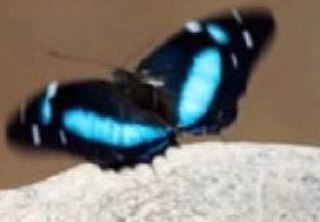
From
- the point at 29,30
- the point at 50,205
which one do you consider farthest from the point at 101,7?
the point at 50,205

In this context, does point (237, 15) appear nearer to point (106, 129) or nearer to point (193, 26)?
point (193, 26)

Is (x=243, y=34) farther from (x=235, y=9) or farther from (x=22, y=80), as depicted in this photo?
(x=22, y=80)

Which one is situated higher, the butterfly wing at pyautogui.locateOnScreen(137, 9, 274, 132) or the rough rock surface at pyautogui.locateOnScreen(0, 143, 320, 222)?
the butterfly wing at pyautogui.locateOnScreen(137, 9, 274, 132)

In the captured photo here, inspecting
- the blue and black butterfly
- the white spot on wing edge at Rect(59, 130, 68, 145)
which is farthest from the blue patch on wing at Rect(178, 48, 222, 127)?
the white spot on wing edge at Rect(59, 130, 68, 145)

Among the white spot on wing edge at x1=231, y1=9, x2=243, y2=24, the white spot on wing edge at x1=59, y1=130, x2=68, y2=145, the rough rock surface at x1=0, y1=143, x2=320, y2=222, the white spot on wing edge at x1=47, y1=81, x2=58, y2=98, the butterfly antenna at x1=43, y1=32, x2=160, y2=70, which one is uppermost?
the white spot on wing edge at x1=231, y1=9, x2=243, y2=24

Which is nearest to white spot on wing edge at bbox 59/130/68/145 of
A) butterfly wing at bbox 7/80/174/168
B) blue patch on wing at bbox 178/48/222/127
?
butterfly wing at bbox 7/80/174/168

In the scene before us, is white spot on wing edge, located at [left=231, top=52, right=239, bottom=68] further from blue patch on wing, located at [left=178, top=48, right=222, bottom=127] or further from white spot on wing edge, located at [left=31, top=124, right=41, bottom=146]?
white spot on wing edge, located at [left=31, top=124, right=41, bottom=146]
